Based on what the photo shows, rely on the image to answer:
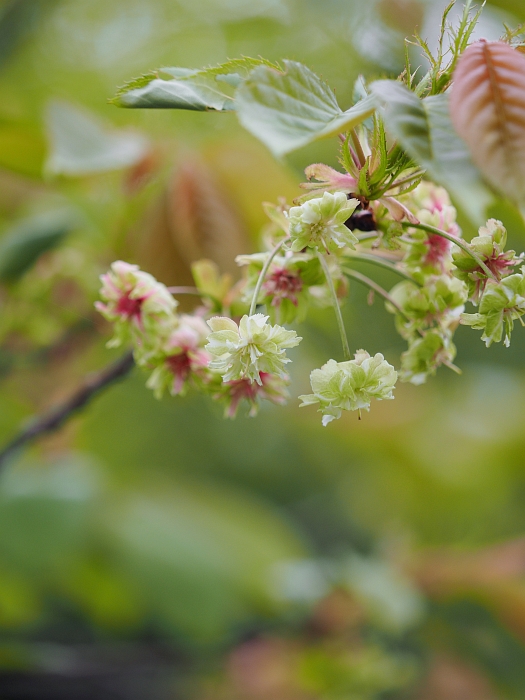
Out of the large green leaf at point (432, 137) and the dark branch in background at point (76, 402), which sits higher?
the large green leaf at point (432, 137)

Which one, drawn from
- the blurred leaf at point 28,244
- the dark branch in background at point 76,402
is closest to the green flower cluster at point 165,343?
the dark branch in background at point 76,402

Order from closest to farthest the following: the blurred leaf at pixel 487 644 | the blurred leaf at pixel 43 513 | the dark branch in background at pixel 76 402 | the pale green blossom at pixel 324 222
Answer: the pale green blossom at pixel 324 222, the dark branch in background at pixel 76 402, the blurred leaf at pixel 43 513, the blurred leaf at pixel 487 644

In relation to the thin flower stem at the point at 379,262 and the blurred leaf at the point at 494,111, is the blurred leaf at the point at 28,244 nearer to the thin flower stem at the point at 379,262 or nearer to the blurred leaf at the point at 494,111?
the thin flower stem at the point at 379,262

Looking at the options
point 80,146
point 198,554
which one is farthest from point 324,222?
point 198,554

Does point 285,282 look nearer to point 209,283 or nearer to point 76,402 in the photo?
point 209,283

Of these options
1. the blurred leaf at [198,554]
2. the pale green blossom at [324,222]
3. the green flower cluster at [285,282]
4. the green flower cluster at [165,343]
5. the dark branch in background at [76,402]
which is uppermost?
the pale green blossom at [324,222]

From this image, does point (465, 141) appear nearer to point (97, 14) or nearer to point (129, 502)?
point (129, 502)
